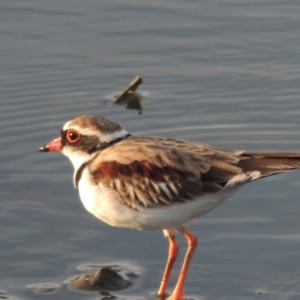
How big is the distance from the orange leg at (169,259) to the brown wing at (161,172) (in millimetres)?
765

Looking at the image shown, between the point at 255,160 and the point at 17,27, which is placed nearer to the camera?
the point at 255,160

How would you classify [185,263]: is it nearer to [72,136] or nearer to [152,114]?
[72,136]

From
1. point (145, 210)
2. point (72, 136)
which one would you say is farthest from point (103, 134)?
point (145, 210)

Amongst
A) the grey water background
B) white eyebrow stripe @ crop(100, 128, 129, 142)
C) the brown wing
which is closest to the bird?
the brown wing

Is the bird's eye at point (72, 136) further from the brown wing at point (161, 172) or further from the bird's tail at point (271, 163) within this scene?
the bird's tail at point (271, 163)

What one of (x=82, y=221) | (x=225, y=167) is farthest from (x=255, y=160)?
(x=82, y=221)

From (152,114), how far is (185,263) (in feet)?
12.3

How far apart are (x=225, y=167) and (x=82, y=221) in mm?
2296

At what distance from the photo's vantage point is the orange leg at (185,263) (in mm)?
10031

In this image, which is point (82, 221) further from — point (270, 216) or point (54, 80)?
point (54, 80)

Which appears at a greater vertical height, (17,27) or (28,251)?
(17,27)

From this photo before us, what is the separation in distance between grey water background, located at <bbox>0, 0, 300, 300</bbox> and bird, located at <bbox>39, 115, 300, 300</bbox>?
0.86 metres

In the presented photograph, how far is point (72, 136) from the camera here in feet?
33.8

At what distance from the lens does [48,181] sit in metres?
12.1
